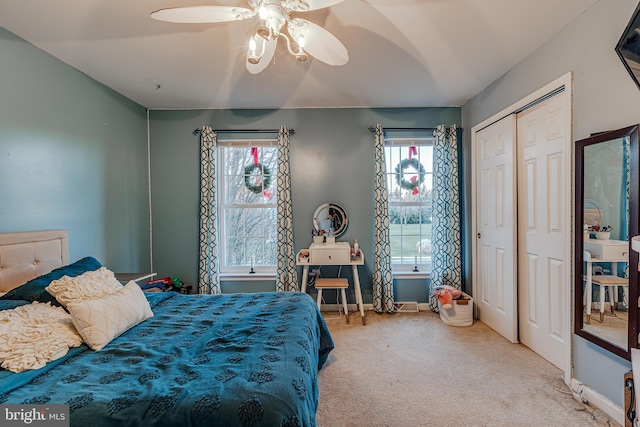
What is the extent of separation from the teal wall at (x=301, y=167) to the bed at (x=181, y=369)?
1.58 metres

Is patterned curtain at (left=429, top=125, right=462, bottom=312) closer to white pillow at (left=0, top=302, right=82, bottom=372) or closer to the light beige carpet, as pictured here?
the light beige carpet

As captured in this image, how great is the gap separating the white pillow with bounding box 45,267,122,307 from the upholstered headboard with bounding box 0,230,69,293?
57 centimetres

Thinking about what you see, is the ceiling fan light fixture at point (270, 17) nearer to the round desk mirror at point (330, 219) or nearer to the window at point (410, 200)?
the round desk mirror at point (330, 219)

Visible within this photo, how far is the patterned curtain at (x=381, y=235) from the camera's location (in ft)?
11.3

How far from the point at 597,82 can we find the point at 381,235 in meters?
2.23

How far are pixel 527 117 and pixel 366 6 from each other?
5.79 feet

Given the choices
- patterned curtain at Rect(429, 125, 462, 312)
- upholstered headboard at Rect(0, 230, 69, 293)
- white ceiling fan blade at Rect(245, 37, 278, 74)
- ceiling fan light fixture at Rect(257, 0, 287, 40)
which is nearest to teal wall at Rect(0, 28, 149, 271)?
upholstered headboard at Rect(0, 230, 69, 293)

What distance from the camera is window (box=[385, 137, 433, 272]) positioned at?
365cm

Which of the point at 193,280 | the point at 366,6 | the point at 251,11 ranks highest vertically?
the point at 366,6

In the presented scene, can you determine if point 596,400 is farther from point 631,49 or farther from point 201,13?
point 201,13

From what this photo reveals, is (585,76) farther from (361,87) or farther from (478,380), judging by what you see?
(478,380)

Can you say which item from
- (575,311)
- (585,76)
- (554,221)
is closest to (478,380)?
(575,311)

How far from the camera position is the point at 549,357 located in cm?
231

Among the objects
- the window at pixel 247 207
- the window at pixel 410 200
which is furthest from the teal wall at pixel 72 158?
the window at pixel 410 200
